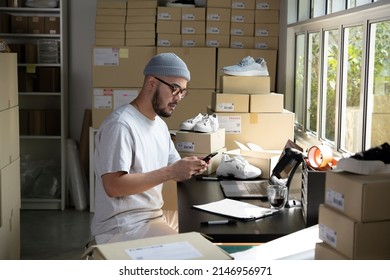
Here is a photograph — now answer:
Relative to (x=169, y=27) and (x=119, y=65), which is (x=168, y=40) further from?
(x=119, y=65)

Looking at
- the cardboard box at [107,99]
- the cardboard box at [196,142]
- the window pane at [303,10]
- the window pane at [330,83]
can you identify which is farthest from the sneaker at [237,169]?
the cardboard box at [107,99]

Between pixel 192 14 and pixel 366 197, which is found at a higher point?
pixel 192 14

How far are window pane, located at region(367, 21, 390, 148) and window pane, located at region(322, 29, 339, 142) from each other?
0.59m

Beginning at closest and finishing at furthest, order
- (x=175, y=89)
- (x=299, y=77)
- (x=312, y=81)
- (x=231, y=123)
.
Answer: (x=175, y=89) < (x=231, y=123) < (x=312, y=81) < (x=299, y=77)

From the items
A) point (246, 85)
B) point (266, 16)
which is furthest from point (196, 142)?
point (266, 16)

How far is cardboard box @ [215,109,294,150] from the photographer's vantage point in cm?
380

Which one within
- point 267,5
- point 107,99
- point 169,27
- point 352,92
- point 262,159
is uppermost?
point 267,5

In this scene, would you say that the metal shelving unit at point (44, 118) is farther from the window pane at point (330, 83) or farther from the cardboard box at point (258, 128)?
the window pane at point (330, 83)

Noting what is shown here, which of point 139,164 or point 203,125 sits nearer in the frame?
point 139,164

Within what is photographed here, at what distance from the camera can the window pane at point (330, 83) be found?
3.87 metres

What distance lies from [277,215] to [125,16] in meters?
3.41

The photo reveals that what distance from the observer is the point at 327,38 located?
411 centimetres

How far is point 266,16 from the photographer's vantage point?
545 centimetres

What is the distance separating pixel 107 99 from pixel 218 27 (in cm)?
117
